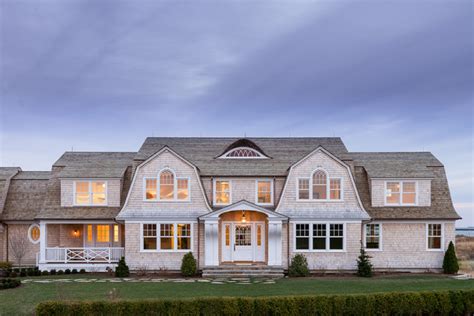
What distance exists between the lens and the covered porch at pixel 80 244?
28.3 metres

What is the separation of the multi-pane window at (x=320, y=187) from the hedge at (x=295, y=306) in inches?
459

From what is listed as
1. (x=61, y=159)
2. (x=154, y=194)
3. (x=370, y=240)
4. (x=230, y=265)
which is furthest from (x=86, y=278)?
(x=370, y=240)

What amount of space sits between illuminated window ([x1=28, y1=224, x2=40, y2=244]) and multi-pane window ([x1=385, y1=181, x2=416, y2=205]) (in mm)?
22261

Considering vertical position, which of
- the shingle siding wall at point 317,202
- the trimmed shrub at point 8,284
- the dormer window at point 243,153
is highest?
the dormer window at point 243,153

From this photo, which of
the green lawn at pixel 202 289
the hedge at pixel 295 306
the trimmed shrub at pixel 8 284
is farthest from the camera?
the trimmed shrub at pixel 8 284

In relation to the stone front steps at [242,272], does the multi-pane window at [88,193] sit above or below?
above

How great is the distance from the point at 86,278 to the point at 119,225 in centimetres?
517

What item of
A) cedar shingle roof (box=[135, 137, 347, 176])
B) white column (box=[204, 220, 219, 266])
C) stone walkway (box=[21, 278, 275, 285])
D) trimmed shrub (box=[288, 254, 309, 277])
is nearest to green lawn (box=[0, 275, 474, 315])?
stone walkway (box=[21, 278, 275, 285])

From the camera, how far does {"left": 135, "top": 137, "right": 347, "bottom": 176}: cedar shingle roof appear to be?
29.5 metres

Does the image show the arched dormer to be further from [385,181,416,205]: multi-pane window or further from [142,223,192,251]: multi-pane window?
[385,181,416,205]: multi-pane window

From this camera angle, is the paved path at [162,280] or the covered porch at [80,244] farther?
the covered porch at [80,244]

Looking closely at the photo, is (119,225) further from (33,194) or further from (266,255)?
(266,255)

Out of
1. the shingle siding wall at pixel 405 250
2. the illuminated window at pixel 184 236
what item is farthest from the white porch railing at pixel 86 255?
the shingle siding wall at pixel 405 250

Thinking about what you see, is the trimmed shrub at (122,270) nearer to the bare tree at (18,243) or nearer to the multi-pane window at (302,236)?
the bare tree at (18,243)
